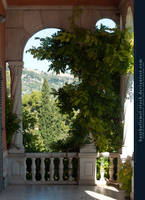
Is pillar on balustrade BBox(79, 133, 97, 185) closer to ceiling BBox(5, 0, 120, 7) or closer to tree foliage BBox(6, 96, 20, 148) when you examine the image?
tree foliage BBox(6, 96, 20, 148)

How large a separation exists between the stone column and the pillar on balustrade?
4.06ft

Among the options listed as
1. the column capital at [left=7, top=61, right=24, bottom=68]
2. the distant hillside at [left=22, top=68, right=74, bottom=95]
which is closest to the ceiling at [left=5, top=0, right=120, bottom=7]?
the column capital at [left=7, top=61, right=24, bottom=68]

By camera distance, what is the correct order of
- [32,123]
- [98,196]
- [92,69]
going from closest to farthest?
[98,196] → [92,69] → [32,123]

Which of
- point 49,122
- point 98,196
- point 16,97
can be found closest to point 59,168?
point 98,196

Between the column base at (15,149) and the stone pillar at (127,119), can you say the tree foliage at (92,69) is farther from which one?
the column base at (15,149)

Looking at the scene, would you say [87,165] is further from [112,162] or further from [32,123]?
[32,123]

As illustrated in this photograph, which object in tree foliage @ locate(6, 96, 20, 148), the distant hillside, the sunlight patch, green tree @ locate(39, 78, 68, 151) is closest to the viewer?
the sunlight patch

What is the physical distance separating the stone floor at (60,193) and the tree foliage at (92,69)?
883mm

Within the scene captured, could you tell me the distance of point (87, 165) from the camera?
700cm

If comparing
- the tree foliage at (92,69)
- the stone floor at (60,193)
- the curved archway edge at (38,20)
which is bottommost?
the stone floor at (60,193)

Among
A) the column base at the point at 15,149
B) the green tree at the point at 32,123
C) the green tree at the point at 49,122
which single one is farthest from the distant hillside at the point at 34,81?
the column base at the point at 15,149

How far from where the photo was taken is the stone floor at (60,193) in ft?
19.5

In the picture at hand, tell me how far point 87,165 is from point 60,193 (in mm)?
914

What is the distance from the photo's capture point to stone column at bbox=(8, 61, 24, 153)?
7.01m
